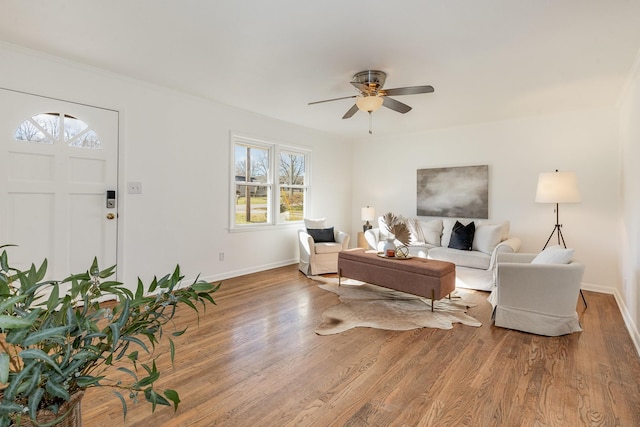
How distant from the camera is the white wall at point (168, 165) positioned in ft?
10.6

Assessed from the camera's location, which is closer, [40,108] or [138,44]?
[138,44]

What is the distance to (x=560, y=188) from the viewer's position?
383 centimetres

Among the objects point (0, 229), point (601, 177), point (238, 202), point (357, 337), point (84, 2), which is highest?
point (84, 2)

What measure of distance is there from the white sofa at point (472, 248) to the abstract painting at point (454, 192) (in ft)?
0.76

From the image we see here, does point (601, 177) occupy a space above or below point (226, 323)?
above

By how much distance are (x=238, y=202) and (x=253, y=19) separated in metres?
2.94

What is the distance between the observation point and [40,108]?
308 cm

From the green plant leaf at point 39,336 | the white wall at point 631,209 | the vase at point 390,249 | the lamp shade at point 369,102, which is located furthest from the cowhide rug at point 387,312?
the green plant leaf at point 39,336

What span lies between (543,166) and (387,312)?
10.8 feet

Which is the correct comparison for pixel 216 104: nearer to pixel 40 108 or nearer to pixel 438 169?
pixel 40 108

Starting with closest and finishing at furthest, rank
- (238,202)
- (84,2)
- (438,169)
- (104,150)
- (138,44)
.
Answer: (84,2) < (138,44) < (104,150) < (238,202) < (438,169)

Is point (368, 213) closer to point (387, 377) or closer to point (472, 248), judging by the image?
point (472, 248)

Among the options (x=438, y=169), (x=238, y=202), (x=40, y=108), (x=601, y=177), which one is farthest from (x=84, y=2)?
(x=601, y=177)

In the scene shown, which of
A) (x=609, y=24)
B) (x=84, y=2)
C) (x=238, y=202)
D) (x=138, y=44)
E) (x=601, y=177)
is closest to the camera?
(x=84, y=2)
